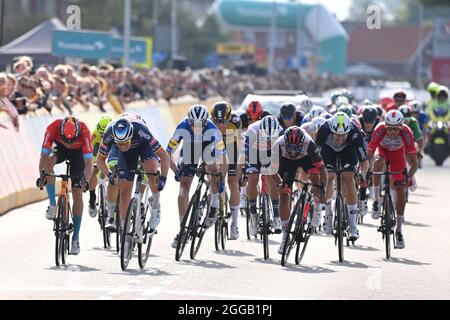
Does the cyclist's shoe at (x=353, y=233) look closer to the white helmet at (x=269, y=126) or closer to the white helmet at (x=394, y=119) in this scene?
the white helmet at (x=394, y=119)

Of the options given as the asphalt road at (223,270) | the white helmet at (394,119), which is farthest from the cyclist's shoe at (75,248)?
the white helmet at (394,119)

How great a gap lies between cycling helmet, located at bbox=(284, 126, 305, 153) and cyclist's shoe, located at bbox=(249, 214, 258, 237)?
1917mm

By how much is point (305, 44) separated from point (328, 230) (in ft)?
291

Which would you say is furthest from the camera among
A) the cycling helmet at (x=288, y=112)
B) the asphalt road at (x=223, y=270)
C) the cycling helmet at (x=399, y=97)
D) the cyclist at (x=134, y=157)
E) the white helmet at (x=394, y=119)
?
the cycling helmet at (x=399, y=97)

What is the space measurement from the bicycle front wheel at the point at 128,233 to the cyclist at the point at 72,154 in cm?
85

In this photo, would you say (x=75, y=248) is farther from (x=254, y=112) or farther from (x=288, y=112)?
(x=254, y=112)

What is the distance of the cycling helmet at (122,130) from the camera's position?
14812mm

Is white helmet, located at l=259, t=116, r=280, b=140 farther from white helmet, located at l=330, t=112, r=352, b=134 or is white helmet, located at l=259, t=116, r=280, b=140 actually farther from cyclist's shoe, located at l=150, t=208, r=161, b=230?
cyclist's shoe, located at l=150, t=208, r=161, b=230

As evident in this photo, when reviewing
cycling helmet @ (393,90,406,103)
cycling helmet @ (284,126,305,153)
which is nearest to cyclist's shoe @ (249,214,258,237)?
cycling helmet @ (284,126,305,153)

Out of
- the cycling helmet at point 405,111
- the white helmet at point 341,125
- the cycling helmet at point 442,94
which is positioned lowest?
the cycling helmet at point 442,94

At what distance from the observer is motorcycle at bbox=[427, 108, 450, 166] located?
35.6m

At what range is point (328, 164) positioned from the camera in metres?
17.1

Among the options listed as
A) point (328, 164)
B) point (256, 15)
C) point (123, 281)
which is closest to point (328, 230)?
point (328, 164)

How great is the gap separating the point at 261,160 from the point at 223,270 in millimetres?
2436
